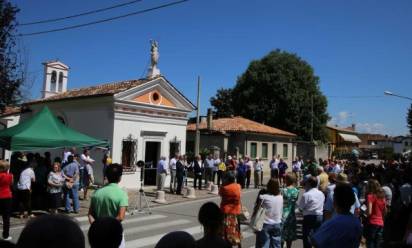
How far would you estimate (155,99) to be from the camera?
2117 centimetres

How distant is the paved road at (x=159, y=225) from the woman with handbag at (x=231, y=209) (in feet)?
6.44

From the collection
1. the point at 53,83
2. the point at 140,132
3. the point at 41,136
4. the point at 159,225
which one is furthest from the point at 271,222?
the point at 53,83

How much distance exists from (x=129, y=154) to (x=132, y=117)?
1.82 meters

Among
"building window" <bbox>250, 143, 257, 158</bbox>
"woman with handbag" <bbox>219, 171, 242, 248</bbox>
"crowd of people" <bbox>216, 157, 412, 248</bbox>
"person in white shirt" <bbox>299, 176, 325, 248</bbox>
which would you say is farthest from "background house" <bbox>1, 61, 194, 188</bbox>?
"person in white shirt" <bbox>299, 176, 325, 248</bbox>

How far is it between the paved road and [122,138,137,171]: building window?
190 inches

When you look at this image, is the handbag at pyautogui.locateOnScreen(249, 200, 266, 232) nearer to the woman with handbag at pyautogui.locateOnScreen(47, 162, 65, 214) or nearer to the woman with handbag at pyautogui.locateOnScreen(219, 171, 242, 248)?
the woman with handbag at pyautogui.locateOnScreen(219, 171, 242, 248)

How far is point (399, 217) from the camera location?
26.5 ft

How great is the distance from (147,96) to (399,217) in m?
14.8

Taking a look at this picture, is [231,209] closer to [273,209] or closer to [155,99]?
[273,209]

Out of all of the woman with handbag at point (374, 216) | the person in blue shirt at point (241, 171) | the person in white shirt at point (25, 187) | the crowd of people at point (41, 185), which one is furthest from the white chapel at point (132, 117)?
the woman with handbag at point (374, 216)

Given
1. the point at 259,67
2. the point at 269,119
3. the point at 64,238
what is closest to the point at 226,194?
the point at 64,238

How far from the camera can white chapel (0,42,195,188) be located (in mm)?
19047

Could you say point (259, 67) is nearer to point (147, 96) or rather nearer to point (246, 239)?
point (147, 96)

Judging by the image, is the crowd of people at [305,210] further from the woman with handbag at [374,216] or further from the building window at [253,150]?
the building window at [253,150]
